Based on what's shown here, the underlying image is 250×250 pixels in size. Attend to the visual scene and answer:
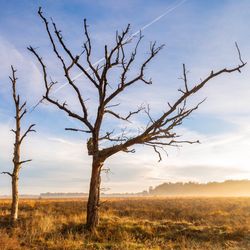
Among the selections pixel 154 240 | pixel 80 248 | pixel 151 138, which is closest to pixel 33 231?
pixel 80 248

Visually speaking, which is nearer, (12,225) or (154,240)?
(154,240)

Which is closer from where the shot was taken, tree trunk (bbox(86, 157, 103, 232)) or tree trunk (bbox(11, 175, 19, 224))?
tree trunk (bbox(86, 157, 103, 232))

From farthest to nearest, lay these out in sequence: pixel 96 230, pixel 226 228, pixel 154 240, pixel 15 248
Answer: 1. pixel 226 228
2. pixel 96 230
3. pixel 154 240
4. pixel 15 248

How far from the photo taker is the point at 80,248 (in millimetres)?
12188

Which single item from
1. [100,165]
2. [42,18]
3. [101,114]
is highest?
[42,18]

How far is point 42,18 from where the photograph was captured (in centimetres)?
1641

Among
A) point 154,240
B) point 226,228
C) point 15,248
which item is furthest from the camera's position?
point 226,228

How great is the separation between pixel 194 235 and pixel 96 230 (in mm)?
4087

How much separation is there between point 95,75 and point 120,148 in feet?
10.8

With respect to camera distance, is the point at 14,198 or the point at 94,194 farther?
the point at 14,198

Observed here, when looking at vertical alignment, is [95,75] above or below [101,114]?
above

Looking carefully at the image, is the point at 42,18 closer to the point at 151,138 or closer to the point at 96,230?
the point at 151,138

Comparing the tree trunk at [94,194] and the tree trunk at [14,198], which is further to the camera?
the tree trunk at [14,198]

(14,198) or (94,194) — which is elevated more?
(14,198)
